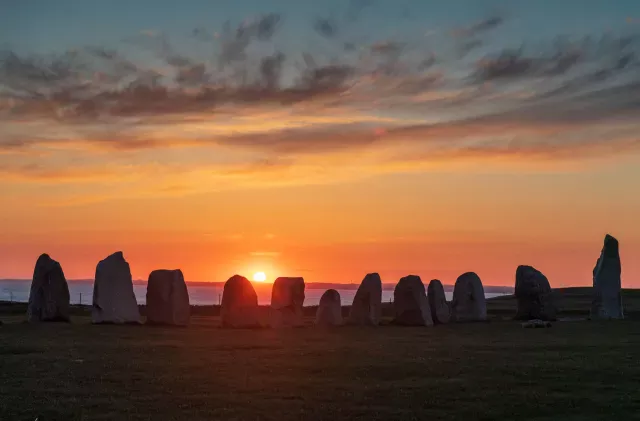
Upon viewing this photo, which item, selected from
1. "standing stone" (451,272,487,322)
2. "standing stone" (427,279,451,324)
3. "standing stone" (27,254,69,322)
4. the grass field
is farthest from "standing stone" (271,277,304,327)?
"standing stone" (27,254,69,322)

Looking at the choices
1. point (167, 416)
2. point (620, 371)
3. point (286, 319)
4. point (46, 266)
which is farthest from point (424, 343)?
point (46, 266)

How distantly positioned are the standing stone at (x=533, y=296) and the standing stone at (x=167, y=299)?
18102 millimetres

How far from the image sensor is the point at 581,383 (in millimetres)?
17906

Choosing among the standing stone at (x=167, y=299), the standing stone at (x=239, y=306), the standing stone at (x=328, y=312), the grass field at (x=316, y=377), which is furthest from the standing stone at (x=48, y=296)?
the standing stone at (x=328, y=312)

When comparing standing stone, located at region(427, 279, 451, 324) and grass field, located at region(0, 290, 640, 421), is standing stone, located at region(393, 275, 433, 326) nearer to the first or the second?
standing stone, located at region(427, 279, 451, 324)

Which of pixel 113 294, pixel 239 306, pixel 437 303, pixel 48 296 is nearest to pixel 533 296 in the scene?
pixel 437 303

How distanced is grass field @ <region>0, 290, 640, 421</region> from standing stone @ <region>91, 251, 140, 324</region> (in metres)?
6.12

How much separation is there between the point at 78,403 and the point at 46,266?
24251mm

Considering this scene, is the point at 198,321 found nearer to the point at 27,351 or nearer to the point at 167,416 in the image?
the point at 27,351

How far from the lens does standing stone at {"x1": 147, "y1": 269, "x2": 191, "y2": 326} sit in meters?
36.8

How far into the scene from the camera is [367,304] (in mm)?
39312

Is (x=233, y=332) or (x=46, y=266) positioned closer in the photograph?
(x=233, y=332)

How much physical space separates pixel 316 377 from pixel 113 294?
67.1 feet

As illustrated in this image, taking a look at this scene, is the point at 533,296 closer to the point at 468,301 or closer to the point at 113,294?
the point at 468,301
